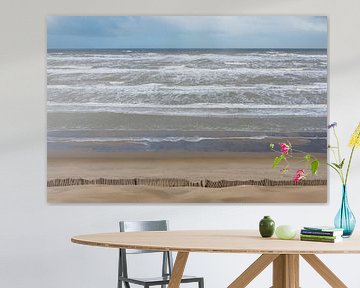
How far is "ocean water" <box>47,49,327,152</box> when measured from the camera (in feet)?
21.4

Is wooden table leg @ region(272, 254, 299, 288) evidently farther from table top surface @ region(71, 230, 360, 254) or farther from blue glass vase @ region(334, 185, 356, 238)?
blue glass vase @ region(334, 185, 356, 238)

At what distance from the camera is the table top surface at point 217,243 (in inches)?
157

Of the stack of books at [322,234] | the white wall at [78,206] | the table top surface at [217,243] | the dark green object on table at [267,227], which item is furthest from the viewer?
the white wall at [78,206]

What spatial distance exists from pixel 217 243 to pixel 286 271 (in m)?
0.47

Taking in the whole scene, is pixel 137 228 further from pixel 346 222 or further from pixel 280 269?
pixel 346 222

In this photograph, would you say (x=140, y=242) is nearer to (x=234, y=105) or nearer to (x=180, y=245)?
(x=180, y=245)

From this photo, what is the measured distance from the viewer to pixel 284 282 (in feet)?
14.9

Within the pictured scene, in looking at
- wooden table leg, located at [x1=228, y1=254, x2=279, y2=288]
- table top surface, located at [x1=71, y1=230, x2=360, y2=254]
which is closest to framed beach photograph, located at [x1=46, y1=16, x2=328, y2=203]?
table top surface, located at [x1=71, y1=230, x2=360, y2=254]

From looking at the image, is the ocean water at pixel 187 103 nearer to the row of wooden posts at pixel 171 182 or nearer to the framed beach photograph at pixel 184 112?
the framed beach photograph at pixel 184 112

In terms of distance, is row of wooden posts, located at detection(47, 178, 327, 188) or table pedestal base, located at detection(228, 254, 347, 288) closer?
table pedestal base, located at detection(228, 254, 347, 288)

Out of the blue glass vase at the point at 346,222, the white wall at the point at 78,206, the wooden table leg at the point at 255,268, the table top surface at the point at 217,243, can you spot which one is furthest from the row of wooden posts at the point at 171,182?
the wooden table leg at the point at 255,268

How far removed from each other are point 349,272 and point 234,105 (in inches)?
59.7

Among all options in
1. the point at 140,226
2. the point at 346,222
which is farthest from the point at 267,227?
the point at 140,226

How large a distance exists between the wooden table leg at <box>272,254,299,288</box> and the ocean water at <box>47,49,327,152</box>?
6.61 feet
